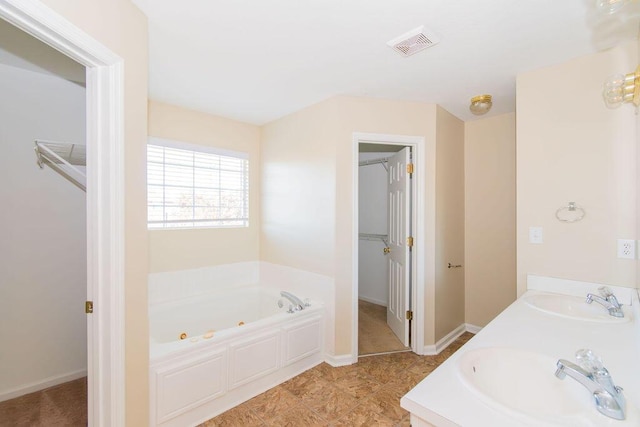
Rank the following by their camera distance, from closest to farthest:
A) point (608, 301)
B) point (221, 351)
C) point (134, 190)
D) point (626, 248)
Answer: point (134, 190) < point (608, 301) < point (626, 248) < point (221, 351)

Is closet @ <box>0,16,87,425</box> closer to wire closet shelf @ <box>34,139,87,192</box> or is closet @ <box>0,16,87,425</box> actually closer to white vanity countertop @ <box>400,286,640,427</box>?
wire closet shelf @ <box>34,139,87,192</box>

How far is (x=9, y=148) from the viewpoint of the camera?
6.66ft

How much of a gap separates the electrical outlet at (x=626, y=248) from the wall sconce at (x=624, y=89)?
2.56 ft

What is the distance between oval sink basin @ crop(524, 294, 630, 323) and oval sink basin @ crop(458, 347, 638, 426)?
2.26 ft

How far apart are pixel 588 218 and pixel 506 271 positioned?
131 cm

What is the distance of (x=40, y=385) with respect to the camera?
214 centimetres

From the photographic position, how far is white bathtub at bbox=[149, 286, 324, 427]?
5.76 feet

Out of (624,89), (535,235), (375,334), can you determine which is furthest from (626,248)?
(375,334)

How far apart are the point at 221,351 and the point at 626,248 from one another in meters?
2.60

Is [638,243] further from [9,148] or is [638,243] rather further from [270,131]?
[9,148]

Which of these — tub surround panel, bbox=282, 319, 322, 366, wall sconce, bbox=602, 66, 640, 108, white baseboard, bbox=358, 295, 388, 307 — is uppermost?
wall sconce, bbox=602, 66, 640, 108

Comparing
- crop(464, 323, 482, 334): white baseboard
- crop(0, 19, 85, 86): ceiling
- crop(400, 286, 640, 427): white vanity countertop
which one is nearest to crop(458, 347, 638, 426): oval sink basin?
crop(400, 286, 640, 427): white vanity countertop

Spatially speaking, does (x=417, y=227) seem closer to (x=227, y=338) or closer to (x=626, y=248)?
(x=626, y=248)

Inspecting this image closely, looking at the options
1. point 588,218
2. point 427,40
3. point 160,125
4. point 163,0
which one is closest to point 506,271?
point 588,218
